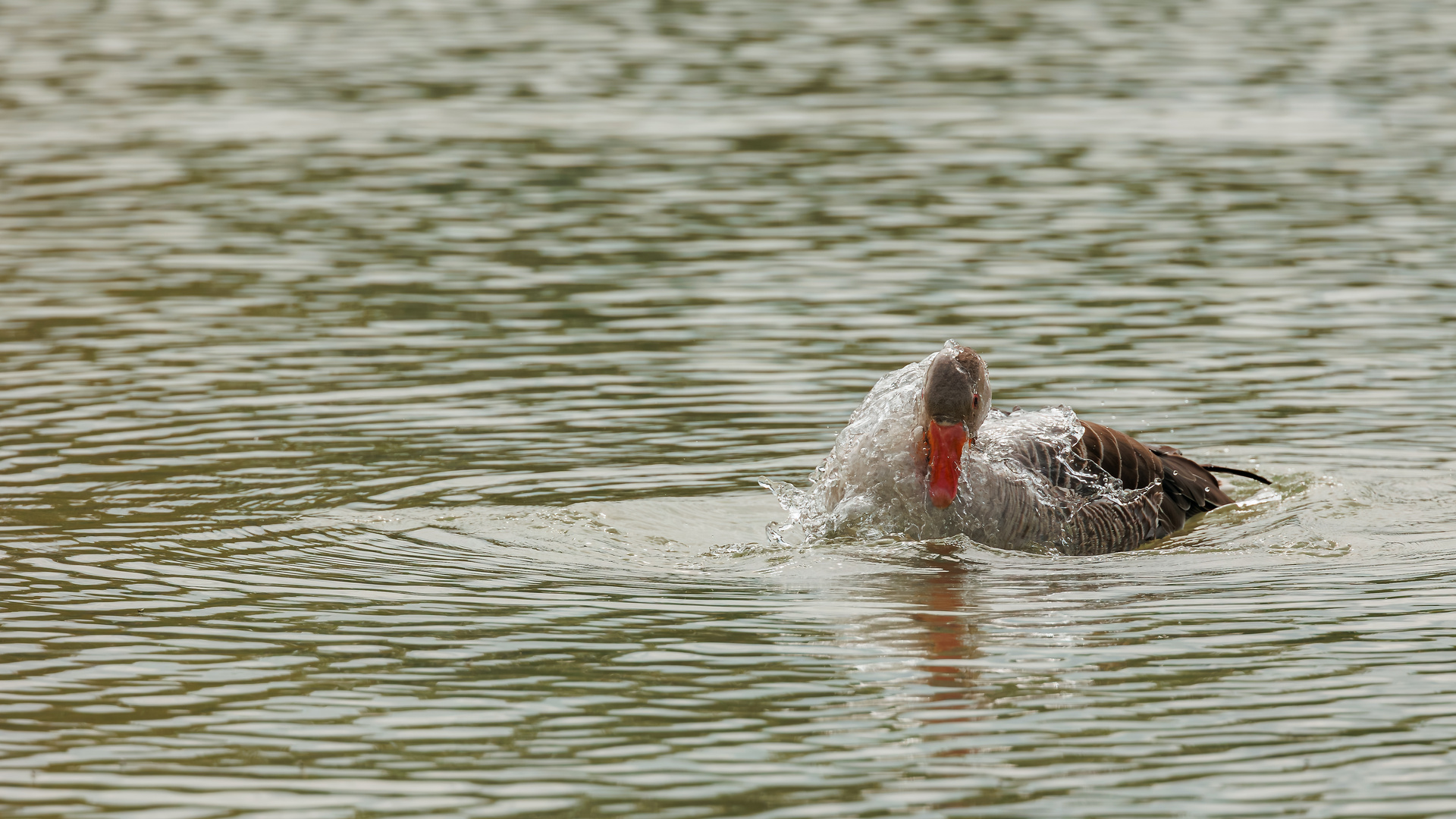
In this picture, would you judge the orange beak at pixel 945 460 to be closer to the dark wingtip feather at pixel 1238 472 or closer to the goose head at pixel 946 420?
the goose head at pixel 946 420

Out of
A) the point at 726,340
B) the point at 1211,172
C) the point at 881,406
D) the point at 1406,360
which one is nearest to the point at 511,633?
the point at 881,406

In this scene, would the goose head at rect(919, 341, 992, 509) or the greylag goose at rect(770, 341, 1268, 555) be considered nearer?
the goose head at rect(919, 341, 992, 509)

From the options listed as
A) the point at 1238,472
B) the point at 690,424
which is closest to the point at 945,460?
the point at 1238,472

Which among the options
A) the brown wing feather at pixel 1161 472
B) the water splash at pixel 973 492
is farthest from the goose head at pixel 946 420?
the brown wing feather at pixel 1161 472

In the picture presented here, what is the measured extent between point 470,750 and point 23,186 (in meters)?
17.8

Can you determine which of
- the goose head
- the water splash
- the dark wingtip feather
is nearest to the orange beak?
the goose head

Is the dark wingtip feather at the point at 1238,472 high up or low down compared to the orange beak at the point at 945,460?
down

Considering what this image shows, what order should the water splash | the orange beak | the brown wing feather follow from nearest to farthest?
the orange beak < the water splash < the brown wing feather

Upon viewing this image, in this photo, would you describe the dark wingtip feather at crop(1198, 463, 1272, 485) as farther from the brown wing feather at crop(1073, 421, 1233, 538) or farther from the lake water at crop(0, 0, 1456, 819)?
the lake water at crop(0, 0, 1456, 819)

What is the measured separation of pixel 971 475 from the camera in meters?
11.7

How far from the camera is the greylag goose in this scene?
11.6 metres

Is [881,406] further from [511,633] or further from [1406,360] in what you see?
[1406,360]

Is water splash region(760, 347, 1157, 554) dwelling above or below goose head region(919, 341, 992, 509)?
below

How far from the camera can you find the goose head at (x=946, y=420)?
11.5 meters
